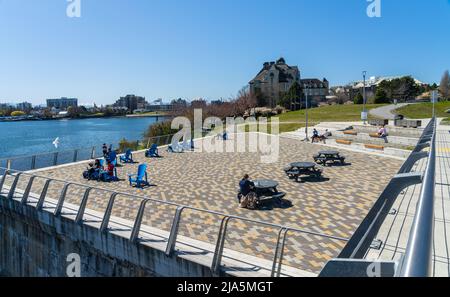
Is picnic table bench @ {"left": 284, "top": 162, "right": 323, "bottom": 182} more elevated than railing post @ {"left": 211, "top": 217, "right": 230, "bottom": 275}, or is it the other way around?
picnic table bench @ {"left": 284, "top": 162, "right": 323, "bottom": 182}

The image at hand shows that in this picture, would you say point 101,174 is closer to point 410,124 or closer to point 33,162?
point 33,162

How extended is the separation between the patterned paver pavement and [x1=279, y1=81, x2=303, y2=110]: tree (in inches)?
2303

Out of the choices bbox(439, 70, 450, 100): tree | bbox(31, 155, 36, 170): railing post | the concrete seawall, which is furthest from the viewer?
bbox(439, 70, 450, 100): tree

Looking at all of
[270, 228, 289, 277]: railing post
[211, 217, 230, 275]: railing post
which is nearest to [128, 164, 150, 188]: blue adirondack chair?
[211, 217, 230, 275]: railing post

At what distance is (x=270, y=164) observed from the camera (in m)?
17.3

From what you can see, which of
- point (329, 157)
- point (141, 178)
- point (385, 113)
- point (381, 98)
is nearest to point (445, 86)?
point (381, 98)

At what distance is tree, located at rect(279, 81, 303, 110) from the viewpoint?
252 feet

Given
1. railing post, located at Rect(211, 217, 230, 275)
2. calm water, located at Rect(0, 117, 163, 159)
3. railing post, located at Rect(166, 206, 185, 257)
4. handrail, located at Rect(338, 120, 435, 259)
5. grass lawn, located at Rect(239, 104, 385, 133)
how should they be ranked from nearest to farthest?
handrail, located at Rect(338, 120, 435, 259) → railing post, located at Rect(211, 217, 230, 275) → railing post, located at Rect(166, 206, 185, 257) → grass lawn, located at Rect(239, 104, 385, 133) → calm water, located at Rect(0, 117, 163, 159)

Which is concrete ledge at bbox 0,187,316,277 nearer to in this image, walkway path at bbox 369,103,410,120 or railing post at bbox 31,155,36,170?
railing post at bbox 31,155,36,170

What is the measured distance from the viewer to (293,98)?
76750 millimetres
